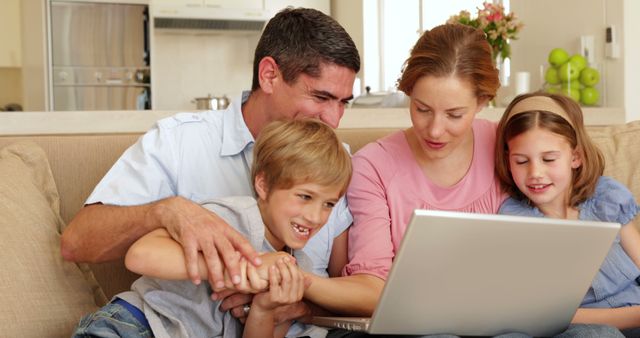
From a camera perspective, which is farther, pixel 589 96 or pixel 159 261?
pixel 589 96

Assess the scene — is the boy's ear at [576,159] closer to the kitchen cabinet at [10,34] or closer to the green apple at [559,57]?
the green apple at [559,57]

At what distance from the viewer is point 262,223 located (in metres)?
1.54

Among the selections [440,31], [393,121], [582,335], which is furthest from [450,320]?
[393,121]

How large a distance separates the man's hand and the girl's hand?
0.12 feet

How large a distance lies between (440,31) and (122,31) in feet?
15.8

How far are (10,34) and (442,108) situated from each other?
5734mm

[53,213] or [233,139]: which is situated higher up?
[233,139]

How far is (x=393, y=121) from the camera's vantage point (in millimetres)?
2551

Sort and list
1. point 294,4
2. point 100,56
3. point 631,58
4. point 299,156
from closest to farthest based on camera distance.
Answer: point 299,156, point 631,58, point 100,56, point 294,4

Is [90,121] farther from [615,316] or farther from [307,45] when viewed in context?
[615,316]

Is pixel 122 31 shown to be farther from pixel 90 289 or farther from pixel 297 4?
pixel 90 289

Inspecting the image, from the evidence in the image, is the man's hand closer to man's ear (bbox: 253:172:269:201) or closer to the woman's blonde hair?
man's ear (bbox: 253:172:269:201)

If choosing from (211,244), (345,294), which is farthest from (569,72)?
(211,244)

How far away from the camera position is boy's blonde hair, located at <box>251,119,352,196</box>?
1.49m
